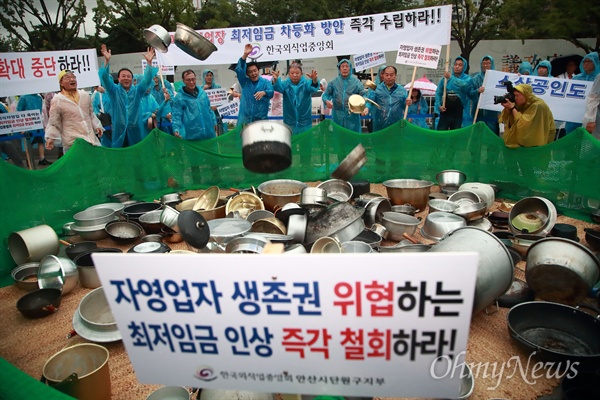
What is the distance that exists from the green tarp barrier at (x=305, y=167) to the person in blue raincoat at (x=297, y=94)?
90 centimetres

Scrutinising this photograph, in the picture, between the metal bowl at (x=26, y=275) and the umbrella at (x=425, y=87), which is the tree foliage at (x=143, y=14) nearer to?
the umbrella at (x=425, y=87)

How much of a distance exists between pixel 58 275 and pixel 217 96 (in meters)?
7.90

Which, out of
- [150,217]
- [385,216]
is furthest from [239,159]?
[385,216]

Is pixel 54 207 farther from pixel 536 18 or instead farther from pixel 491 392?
pixel 536 18

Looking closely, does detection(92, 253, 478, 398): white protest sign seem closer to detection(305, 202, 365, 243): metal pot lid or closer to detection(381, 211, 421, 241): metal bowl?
detection(305, 202, 365, 243): metal pot lid

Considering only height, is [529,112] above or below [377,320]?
above

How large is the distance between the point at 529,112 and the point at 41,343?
735 cm

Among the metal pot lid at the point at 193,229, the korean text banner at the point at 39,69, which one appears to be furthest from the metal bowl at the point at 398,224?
the korean text banner at the point at 39,69

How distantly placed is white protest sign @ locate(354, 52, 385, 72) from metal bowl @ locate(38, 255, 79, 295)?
24.2 feet

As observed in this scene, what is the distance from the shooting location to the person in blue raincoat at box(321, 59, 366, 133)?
8.59 meters

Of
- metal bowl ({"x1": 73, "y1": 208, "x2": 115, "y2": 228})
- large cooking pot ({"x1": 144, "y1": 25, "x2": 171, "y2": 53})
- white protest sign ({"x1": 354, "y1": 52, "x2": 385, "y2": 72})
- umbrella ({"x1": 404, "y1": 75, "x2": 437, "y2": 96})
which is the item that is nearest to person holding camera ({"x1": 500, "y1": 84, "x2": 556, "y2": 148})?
white protest sign ({"x1": 354, "y1": 52, "x2": 385, "y2": 72})

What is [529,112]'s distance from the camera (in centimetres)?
645

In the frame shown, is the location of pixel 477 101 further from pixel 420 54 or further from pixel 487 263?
pixel 487 263

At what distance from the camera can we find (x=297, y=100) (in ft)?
Answer: 28.7
